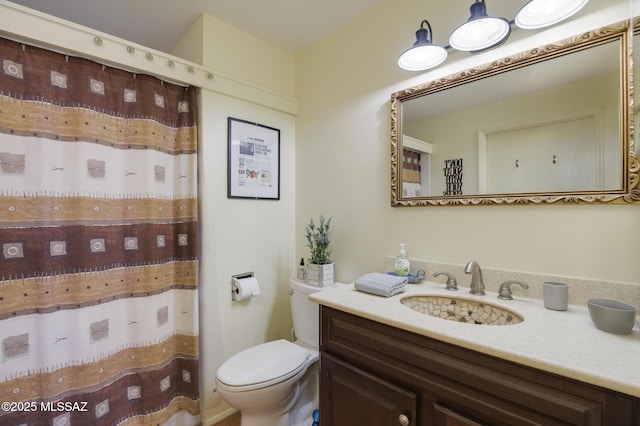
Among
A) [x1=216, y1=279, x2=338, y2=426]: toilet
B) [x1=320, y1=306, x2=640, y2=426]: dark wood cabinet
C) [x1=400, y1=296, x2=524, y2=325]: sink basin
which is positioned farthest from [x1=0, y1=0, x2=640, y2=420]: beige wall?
[x1=320, y1=306, x2=640, y2=426]: dark wood cabinet

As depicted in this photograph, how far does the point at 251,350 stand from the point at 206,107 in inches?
56.5

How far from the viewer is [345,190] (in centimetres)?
181

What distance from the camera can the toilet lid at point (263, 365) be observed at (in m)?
1.33

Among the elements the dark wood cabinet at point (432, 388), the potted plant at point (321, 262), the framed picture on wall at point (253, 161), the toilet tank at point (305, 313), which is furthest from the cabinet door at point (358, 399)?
the framed picture on wall at point (253, 161)

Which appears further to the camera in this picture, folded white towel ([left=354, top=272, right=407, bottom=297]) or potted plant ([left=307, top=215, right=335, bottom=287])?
potted plant ([left=307, top=215, right=335, bottom=287])

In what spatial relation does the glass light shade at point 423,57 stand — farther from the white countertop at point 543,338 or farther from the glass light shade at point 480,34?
the white countertop at point 543,338

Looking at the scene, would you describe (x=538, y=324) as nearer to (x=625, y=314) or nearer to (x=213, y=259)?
(x=625, y=314)

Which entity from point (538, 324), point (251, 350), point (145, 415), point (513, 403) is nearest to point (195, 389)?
point (145, 415)

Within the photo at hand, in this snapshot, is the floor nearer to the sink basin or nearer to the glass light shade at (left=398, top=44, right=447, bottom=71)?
the sink basin

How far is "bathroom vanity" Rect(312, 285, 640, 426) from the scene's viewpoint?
25.3 inches

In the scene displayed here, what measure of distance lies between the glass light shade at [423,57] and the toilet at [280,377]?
4.24ft

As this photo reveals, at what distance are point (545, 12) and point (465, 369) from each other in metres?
1.24

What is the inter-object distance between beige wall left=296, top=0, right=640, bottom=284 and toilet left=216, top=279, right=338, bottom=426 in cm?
38

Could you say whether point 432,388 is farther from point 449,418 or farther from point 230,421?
point 230,421
